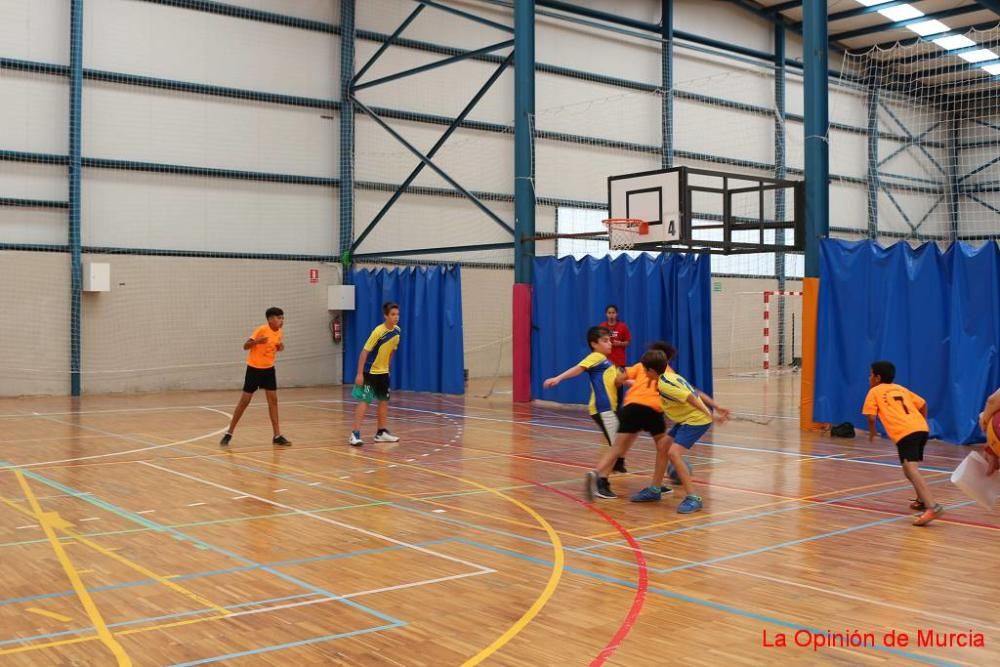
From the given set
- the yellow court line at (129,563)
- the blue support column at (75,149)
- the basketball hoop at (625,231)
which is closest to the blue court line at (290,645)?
the yellow court line at (129,563)

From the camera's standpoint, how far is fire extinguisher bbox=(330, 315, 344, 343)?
24.5 metres

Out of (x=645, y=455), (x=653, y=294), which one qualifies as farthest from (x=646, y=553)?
(x=653, y=294)

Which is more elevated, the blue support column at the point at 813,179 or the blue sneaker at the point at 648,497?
the blue support column at the point at 813,179

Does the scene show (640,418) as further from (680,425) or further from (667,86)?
(667,86)

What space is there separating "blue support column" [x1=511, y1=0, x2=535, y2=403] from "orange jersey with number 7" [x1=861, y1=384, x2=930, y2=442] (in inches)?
453

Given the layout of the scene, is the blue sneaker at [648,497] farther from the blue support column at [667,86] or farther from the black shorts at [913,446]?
the blue support column at [667,86]

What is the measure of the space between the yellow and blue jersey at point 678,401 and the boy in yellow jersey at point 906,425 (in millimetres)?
1484

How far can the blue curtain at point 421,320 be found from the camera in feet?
70.7

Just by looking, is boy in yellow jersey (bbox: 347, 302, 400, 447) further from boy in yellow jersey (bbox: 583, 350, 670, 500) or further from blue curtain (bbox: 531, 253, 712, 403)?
blue curtain (bbox: 531, 253, 712, 403)

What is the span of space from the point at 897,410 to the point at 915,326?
19.2 ft

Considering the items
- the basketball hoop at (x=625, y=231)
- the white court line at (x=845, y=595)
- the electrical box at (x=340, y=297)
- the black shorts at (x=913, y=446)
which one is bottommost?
the white court line at (x=845, y=595)

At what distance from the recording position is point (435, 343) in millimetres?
22062

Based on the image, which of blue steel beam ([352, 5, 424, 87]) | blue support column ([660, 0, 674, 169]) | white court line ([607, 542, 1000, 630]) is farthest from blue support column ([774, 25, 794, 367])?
white court line ([607, 542, 1000, 630])

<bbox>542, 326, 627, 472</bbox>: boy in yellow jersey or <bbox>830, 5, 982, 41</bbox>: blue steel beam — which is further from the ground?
<bbox>830, 5, 982, 41</bbox>: blue steel beam
